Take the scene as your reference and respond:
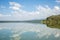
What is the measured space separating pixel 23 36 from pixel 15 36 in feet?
0.45

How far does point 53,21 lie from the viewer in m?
1.98

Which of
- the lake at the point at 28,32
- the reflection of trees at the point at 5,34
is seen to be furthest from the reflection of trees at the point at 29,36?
the reflection of trees at the point at 5,34

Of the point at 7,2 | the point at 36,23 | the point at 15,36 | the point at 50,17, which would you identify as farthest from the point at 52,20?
the point at 7,2

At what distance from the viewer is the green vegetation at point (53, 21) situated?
1943mm

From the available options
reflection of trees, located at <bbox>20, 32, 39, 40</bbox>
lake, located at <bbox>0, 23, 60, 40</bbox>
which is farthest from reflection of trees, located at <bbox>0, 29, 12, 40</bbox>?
reflection of trees, located at <bbox>20, 32, 39, 40</bbox>

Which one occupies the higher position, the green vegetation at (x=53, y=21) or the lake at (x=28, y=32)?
the green vegetation at (x=53, y=21)

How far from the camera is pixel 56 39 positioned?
192 centimetres

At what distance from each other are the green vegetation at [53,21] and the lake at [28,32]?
0.06m

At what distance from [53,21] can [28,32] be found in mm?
473

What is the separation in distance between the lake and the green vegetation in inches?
2.5

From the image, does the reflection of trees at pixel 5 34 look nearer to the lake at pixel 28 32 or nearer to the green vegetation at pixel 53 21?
the lake at pixel 28 32

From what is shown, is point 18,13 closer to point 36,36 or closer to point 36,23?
point 36,23

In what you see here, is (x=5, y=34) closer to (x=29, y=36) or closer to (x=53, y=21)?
(x=29, y=36)

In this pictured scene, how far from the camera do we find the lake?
191 centimetres
